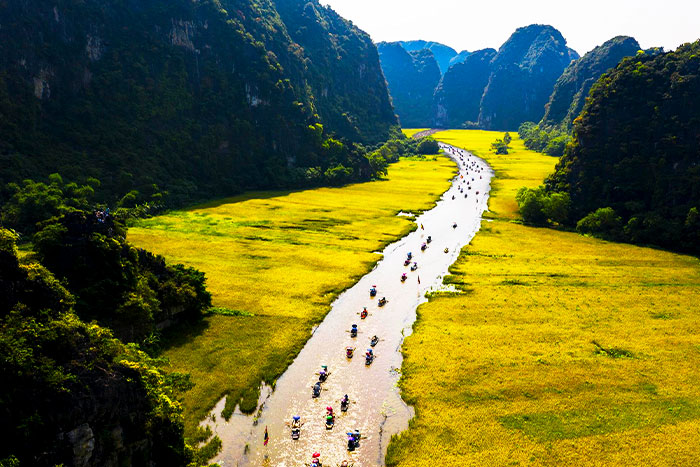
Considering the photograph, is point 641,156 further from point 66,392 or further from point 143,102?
point 143,102

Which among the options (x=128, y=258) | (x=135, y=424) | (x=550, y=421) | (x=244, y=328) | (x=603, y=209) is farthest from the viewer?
(x=603, y=209)

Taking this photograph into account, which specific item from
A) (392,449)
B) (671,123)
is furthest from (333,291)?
(671,123)

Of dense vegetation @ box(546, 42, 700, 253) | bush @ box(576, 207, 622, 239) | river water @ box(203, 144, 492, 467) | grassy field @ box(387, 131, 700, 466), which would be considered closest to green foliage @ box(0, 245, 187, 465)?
river water @ box(203, 144, 492, 467)

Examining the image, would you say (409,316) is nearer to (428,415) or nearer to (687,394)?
(428,415)

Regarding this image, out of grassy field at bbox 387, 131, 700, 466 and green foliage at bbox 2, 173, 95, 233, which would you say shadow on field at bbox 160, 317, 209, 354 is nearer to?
grassy field at bbox 387, 131, 700, 466

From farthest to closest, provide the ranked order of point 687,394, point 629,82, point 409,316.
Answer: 1. point 629,82
2. point 409,316
3. point 687,394

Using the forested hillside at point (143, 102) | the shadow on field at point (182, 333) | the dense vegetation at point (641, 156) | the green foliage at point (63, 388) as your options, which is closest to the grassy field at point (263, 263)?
the shadow on field at point (182, 333)
